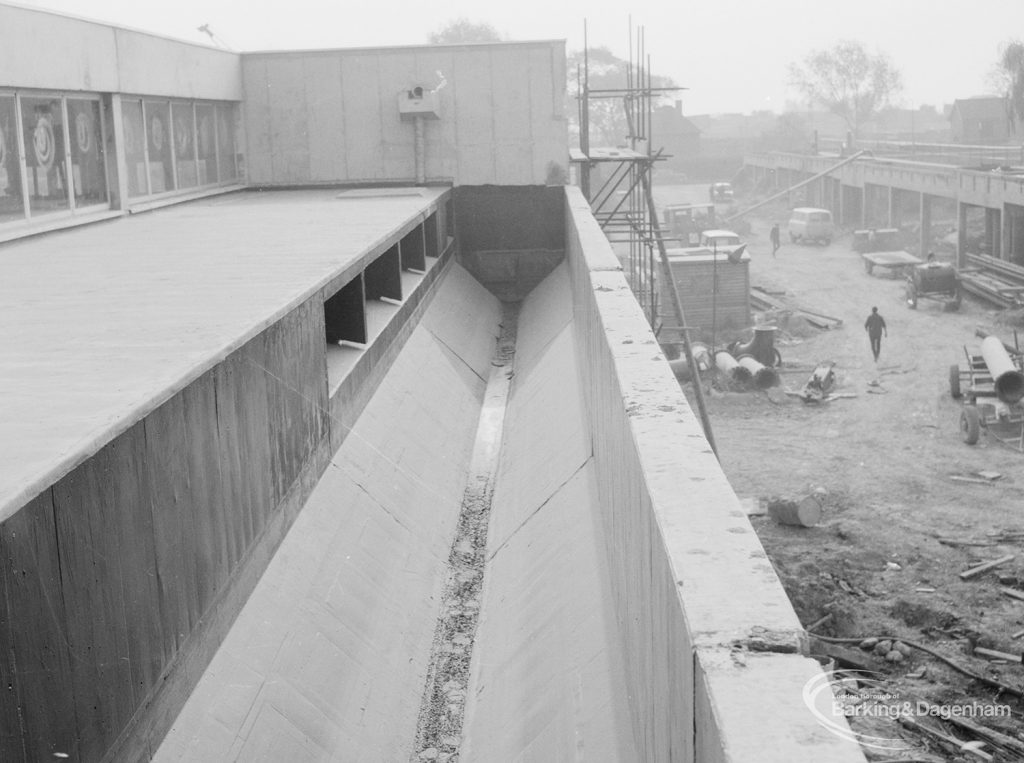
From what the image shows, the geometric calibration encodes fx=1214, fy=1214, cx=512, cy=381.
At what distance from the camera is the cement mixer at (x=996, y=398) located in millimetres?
21094

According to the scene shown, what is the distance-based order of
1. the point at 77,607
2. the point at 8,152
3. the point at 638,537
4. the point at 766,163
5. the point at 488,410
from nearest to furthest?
the point at 77,607 < the point at 638,537 < the point at 8,152 < the point at 488,410 < the point at 766,163

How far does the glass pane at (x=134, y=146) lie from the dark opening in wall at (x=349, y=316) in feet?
18.7

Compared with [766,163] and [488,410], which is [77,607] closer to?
[488,410]

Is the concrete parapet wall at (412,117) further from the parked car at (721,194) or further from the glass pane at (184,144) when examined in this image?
the parked car at (721,194)

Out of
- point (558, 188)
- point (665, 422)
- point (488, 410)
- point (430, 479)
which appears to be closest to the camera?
point (665, 422)

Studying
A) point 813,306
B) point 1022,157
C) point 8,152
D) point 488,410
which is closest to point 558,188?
point 488,410

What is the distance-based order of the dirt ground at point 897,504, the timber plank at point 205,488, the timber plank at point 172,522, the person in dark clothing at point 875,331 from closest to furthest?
the timber plank at point 172,522
the timber plank at point 205,488
the dirt ground at point 897,504
the person in dark clothing at point 875,331

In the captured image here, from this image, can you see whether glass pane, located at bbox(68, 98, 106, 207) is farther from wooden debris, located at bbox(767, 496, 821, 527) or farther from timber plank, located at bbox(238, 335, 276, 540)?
wooden debris, located at bbox(767, 496, 821, 527)

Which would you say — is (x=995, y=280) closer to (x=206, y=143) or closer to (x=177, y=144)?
(x=206, y=143)

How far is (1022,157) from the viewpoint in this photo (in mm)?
51719

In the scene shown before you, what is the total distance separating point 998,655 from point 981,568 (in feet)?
10.0

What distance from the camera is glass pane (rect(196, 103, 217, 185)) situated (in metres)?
20.1

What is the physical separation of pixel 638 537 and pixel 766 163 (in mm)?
73464

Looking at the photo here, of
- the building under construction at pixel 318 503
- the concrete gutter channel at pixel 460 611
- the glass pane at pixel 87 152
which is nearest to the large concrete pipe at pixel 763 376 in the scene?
the building under construction at pixel 318 503
